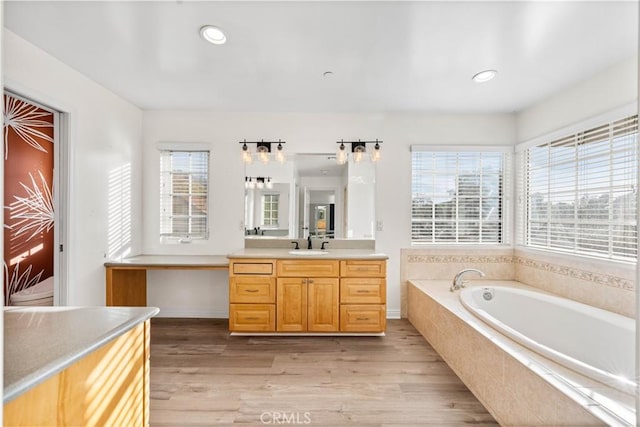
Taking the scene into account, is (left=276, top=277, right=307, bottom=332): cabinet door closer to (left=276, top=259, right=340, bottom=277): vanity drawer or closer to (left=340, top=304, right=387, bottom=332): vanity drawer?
(left=276, top=259, right=340, bottom=277): vanity drawer

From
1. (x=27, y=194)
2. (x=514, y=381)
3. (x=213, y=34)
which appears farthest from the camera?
(x=27, y=194)

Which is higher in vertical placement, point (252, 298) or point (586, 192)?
point (586, 192)

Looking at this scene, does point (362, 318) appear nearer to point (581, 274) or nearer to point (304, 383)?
point (304, 383)

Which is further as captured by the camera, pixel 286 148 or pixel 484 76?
pixel 286 148

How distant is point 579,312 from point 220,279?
3335 millimetres

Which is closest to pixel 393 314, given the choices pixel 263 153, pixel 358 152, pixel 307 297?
pixel 307 297

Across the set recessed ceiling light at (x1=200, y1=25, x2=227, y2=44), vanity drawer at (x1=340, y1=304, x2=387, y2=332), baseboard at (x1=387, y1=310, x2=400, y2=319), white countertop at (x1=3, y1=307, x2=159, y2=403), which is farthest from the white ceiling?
baseboard at (x1=387, y1=310, x2=400, y2=319)

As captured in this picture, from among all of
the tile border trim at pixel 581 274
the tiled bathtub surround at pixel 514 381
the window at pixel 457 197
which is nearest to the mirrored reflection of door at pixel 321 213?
the window at pixel 457 197

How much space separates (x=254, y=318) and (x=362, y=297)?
104cm

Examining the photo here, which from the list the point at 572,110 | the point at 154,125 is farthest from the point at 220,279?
the point at 572,110

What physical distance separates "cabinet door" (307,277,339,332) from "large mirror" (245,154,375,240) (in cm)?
71

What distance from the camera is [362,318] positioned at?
2807 mm

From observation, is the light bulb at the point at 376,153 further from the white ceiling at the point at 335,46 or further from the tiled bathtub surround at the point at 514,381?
the tiled bathtub surround at the point at 514,381

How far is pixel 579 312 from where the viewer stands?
91.1 inches
